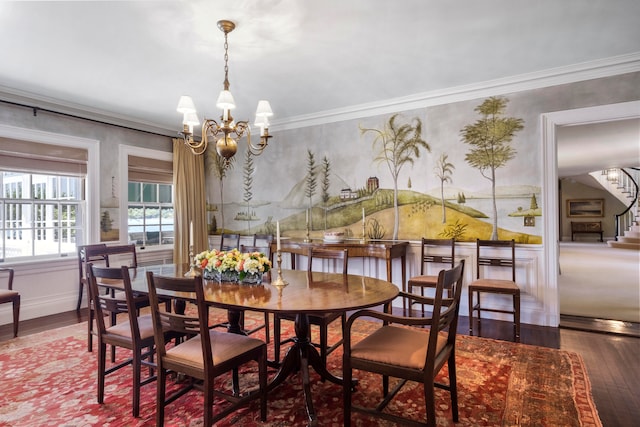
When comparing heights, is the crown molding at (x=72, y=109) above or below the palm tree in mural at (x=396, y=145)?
above

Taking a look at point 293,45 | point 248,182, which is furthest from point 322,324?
point 248,182

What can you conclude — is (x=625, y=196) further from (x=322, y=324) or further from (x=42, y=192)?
(x=42, y=192)

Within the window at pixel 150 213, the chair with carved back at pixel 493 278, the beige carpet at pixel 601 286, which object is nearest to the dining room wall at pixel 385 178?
the chair with carved back at pixel 493 278

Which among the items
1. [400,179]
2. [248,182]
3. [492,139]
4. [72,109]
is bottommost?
[400,179]

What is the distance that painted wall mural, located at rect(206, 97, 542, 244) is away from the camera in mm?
4117

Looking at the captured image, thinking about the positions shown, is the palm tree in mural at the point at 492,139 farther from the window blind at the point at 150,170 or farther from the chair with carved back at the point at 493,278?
the window blind at the point at 150,170

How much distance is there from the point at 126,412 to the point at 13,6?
282cm

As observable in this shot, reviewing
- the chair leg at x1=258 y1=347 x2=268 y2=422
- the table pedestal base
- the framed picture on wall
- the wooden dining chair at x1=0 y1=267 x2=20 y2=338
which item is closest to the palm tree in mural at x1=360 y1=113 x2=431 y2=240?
the table pedestal base

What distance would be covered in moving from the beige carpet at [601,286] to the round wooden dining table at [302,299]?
3266mm

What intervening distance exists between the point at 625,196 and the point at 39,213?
15570 millimetres

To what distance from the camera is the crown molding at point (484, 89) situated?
11.7 ft

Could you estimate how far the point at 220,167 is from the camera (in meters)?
6.34

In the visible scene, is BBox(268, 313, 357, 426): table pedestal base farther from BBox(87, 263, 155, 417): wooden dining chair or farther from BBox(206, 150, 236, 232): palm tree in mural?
BBox(206, 150, 236, 232): palm tree in mural

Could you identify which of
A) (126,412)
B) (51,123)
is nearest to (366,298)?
(126,412)
